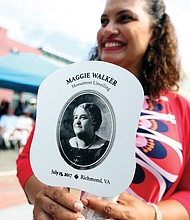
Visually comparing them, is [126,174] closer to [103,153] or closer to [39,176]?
[103,153]

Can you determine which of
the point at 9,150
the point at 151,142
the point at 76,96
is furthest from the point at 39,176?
the point at 9,150

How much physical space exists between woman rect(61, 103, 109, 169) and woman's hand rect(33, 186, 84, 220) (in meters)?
0.08

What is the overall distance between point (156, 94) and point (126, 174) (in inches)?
18.0

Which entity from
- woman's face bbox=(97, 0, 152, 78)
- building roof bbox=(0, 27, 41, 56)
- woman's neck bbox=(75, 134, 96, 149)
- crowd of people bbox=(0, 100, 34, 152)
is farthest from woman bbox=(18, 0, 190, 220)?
building roof bbox=(0, 27, 41, 56)

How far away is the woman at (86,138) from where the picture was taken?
2.71 feet

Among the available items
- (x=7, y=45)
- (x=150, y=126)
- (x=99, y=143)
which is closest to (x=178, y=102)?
(x=150, y=126)

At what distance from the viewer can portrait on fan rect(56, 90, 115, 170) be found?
0.81 m

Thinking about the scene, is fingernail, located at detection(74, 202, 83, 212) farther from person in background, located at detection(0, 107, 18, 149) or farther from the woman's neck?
person in background, located at detection(0, 107, 18, 149)

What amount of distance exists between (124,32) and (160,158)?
0.42m

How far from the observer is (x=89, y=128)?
83 centimetres

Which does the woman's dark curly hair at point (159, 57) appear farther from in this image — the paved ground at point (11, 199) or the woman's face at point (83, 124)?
the paved ground at point (11, 199)

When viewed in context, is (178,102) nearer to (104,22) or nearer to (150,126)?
(150,126)

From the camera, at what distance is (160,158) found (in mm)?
984

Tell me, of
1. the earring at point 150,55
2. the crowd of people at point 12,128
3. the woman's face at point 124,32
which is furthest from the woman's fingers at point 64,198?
the crowd of people at point 12,128
